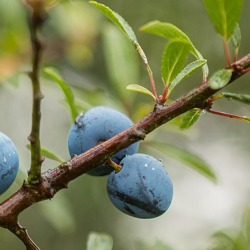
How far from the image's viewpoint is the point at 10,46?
7.13ft

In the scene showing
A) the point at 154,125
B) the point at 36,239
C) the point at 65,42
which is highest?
the point at 154,125

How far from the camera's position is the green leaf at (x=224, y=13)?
44.3 inches

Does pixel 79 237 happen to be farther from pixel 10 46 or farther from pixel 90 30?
pixel 10 46

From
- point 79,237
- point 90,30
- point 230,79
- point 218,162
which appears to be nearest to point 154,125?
point 230,79

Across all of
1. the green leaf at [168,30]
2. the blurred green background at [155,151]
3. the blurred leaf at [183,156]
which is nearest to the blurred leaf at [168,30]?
the green leaf at [168,30]

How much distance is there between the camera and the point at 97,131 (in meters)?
1.39

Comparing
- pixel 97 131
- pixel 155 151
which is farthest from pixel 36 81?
pixel 155 151

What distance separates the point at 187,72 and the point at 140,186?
23 cm

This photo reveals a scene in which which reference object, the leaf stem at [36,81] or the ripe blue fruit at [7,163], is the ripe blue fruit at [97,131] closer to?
the ripe blue fruit at [7,163]

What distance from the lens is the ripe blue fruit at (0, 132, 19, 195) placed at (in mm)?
1281

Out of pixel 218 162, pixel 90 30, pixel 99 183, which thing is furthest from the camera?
pixel 218 162

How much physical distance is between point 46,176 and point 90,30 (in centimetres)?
145

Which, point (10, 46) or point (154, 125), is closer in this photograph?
point (154, 125)

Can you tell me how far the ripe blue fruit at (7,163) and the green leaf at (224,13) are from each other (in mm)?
459
